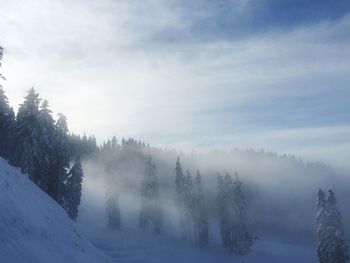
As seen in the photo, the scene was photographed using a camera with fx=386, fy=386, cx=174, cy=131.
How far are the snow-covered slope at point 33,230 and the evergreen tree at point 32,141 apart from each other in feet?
49.8

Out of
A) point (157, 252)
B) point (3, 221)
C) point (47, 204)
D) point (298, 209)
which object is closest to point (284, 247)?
point (157, 252)

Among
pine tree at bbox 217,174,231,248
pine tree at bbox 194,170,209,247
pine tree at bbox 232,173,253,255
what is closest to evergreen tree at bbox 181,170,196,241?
pine tree at bbox 194,170,209,247

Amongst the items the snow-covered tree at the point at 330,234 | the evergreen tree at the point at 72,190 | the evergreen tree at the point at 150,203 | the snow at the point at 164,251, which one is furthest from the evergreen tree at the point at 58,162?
the evergreen tree at the point at 150,203

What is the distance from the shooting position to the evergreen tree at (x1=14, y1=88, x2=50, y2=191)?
51.0 m

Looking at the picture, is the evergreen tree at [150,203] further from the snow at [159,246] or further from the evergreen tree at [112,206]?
the evergreen tree at [112,206]

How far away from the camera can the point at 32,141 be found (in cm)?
5206

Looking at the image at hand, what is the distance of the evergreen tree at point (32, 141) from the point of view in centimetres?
5101

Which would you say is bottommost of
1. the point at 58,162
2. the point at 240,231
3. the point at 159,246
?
the point at 159,246

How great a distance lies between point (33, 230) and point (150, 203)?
2881 inches

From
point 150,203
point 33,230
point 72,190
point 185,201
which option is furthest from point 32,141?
point 185,201

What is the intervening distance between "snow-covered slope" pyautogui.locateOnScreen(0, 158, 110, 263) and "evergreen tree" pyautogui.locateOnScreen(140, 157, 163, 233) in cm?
6219

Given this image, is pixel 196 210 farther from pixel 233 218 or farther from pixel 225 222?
pixel 233 218

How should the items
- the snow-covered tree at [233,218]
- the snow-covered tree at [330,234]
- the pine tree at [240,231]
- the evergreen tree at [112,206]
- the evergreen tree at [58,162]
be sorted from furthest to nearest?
the evergreen tree at [112,206], the snow-covered tree at [233,218], the pine tree at [240,231], the evergreen tree at [58,162], the snow-covered tree at [330,234]

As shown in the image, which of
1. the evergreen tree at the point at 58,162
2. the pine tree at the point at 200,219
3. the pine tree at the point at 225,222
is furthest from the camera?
the pine tree at the point at 200,219
